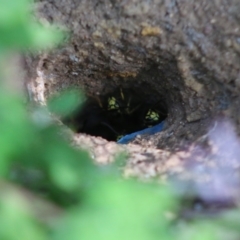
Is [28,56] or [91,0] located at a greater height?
[91,0]

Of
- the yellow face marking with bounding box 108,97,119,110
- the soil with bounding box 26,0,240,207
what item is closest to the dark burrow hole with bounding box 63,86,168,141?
the yellow face marking with bounding box 108,97,119,110

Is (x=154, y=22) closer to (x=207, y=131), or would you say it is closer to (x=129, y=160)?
(x=207, y=131)

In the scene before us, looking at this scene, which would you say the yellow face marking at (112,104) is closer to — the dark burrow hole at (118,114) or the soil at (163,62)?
the dark burrow hole at (118,114)

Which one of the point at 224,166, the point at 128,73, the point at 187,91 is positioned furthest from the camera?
the point at 128,73

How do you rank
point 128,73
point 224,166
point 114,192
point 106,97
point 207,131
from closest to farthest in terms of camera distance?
point 114,192, point 224,166, point 207,131, point 128,73, point 106,97

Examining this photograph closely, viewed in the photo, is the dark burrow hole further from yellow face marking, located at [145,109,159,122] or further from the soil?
the soil

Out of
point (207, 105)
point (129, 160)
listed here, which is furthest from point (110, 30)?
point (129, 160)

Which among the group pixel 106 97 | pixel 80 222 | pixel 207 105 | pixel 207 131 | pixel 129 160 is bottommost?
pixel 80 222

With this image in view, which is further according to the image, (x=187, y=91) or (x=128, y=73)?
(x=128, y=73)

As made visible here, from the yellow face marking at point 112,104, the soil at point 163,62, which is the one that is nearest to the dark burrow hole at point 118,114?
the yellow face marking at point 112,104
